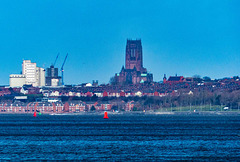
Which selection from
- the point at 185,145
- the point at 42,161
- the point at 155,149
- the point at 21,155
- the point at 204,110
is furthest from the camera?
the point at 204,110

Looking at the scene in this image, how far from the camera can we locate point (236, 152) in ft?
198

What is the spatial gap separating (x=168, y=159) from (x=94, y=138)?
78.3 ft

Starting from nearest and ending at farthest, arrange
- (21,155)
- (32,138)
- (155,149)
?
(21,155) < (155,149) < (32,138)

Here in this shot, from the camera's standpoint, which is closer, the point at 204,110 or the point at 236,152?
the point at 236,152

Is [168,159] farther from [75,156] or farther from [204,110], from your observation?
[204,110]

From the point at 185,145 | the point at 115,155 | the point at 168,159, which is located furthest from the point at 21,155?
the point at 185,145

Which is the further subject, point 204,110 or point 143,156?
point 204,110

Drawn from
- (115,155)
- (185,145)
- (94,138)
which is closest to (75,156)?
(115,155)

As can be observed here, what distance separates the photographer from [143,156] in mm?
56781

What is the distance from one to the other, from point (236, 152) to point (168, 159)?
8743 mm

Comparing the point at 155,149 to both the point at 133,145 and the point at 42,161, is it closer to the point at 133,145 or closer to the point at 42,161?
the point at 133,145

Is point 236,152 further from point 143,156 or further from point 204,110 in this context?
point 204,110

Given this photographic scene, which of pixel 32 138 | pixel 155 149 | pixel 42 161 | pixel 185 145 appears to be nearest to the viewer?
pixel 42 161

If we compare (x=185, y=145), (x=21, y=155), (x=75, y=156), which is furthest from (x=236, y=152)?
(x=21, y=155)
